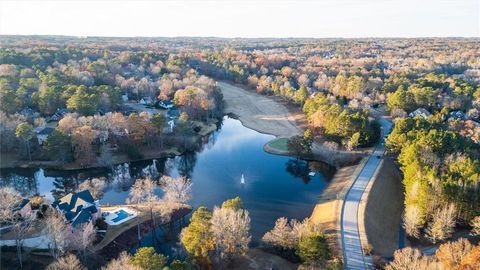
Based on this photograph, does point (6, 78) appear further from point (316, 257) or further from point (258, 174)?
point (316, 257)

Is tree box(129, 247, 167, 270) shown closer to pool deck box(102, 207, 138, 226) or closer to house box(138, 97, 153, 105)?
pool deck box(102, 207, 138, 226)

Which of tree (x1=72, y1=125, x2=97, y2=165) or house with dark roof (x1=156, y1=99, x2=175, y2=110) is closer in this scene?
tree (x1=72, y1=125, x2=97, y2=165)

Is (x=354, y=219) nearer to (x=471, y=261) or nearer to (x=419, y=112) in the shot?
(x=471, y=261)

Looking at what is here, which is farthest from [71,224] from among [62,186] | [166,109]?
[166,109]

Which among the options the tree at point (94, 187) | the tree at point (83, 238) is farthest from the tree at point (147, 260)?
the tree at point (94, 187)

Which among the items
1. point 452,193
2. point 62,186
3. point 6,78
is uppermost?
point 6,78

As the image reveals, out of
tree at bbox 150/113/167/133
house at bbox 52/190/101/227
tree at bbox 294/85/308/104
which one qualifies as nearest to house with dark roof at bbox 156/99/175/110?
tree at bbox 150/113/167/133
